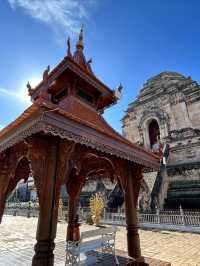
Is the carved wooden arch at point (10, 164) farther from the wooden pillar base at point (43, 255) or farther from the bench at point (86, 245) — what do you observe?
the bench at point (86, 245)

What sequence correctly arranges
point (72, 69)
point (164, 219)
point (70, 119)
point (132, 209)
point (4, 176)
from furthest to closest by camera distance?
point (164, 219)
point (72, 69)
point (132, 209)
point (4, 176)
point (70, 119)

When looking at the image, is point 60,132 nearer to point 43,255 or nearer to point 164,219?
point 43,255

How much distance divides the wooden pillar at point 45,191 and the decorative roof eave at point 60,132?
1.48ft

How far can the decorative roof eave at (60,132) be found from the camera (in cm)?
349

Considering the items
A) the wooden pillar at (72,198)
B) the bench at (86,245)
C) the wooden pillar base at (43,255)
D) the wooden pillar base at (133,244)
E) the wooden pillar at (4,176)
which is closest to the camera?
the wooden pillar base at (43,255)

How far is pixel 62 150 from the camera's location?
171 inches

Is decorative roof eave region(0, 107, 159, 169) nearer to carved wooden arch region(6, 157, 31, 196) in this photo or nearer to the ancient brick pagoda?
the ancient brick pagoda

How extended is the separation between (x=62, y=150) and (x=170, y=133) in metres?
23.0

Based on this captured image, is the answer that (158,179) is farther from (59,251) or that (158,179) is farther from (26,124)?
Answer: (26,124)

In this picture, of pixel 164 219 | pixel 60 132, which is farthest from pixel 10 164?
pixel 164 219

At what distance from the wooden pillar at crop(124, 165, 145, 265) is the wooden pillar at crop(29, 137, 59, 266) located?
2.78 m

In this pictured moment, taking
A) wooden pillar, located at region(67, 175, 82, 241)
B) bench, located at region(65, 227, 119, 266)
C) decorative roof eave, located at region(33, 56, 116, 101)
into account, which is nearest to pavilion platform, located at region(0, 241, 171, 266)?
bench, located at region(65, 227, 119, 266)

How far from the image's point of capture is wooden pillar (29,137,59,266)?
3.71 metres

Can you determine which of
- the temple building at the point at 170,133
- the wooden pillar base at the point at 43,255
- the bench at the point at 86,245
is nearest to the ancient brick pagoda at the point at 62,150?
the wooden pillar base at the point at 43,255
